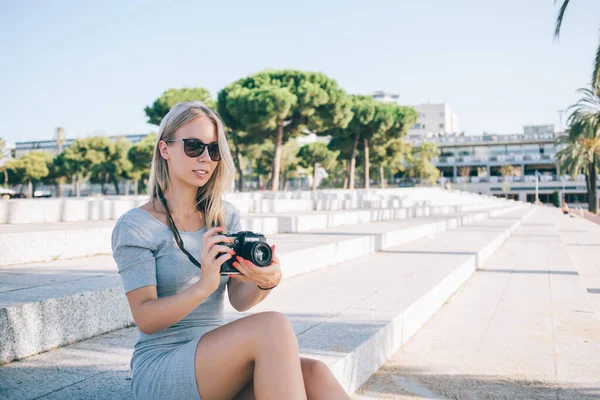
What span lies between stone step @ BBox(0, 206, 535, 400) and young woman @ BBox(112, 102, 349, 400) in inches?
17.0

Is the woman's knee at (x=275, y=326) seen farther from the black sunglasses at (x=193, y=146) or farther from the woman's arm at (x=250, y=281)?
the black sunglasses at (x=193, y=146)

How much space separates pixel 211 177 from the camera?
2.18 metres

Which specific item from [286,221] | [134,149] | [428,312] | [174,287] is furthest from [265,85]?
[174,287]

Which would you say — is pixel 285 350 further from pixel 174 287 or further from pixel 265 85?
pixel 265 85

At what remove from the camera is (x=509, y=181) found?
82.4 m

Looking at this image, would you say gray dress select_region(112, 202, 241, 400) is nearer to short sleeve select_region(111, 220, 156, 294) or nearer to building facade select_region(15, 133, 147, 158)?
short sleeve select_region(111, 220, 156, 294)

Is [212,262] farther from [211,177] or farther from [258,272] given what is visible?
[211,177]

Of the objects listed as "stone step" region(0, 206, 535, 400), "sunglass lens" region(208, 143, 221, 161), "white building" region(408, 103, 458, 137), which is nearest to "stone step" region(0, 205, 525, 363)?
"stone step" region(0, 206, 535, 400)

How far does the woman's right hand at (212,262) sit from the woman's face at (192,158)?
14.4 inches

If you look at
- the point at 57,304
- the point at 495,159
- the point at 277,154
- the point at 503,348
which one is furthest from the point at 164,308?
the point at 495,159

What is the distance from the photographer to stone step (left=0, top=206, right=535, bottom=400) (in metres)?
2.13

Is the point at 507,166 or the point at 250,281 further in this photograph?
the point at 507,166

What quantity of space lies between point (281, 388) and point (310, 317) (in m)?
1.85

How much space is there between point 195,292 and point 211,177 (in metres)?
0.58
